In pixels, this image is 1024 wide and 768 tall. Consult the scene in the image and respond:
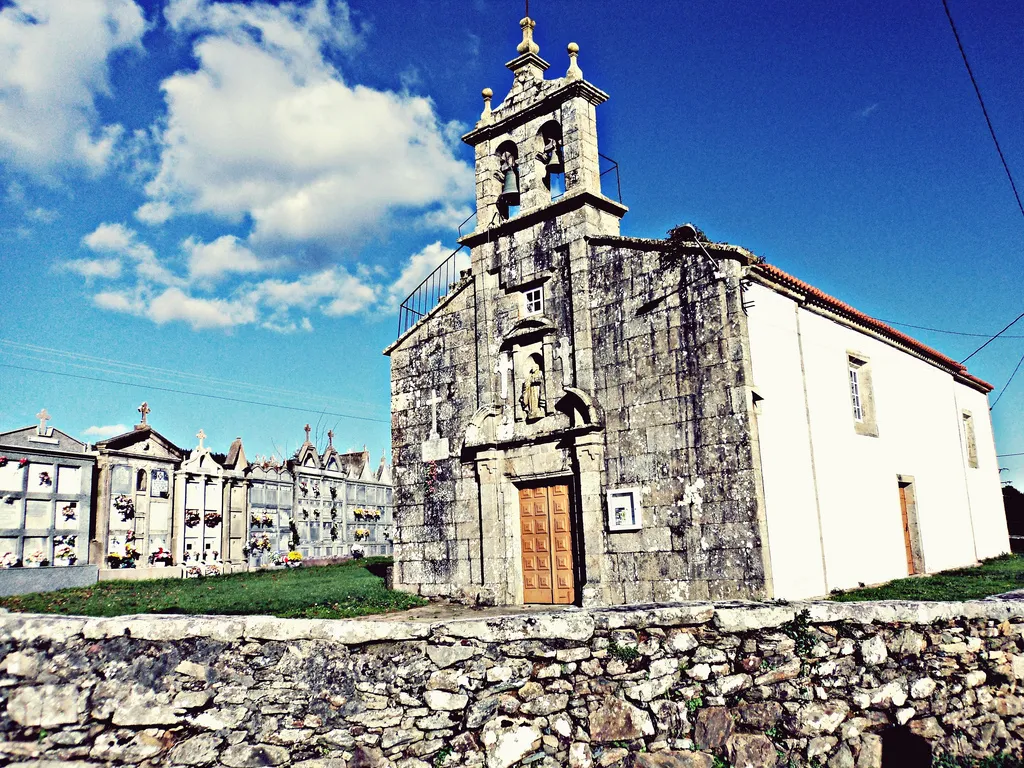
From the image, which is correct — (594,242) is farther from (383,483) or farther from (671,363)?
(383,483)

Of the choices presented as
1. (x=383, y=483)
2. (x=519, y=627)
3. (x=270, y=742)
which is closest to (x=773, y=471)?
(x=519, y=627)

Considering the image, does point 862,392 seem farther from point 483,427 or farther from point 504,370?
point 483,427

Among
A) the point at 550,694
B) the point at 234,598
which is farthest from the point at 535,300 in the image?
the point at 550,694

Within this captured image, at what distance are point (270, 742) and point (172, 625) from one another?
146 cm

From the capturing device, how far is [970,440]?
2117 cm

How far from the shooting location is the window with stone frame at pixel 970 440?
20797 millimetres

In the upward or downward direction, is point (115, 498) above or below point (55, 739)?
above

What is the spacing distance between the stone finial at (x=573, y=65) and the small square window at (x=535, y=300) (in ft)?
12.1

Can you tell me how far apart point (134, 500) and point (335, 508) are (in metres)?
7.32

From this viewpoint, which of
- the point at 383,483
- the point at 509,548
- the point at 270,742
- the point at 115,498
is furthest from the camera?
the point at 383,483

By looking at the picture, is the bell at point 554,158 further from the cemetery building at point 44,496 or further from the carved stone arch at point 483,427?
the cemetery building at point 44,496

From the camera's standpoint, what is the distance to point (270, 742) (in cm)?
622

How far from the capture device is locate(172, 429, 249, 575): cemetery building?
18.5m

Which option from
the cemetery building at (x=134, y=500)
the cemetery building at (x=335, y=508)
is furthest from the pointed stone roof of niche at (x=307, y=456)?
the cemetery building at (x=134, y=500)
